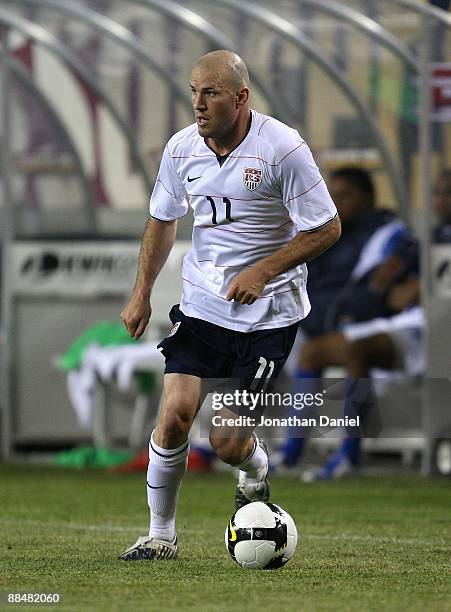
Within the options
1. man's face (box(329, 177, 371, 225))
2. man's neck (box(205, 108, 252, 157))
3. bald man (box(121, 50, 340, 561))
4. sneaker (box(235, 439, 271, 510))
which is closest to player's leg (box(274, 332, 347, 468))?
man's face (box(329, 177, 371, 225))

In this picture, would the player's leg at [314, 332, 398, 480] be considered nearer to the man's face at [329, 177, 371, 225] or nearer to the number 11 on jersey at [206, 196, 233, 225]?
the man's face at [329, 177, 371, 225]

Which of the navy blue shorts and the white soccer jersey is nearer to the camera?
the white soccer jersey

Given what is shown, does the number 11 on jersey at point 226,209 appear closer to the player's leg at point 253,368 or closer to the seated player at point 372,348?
the player's leg at point 253,368

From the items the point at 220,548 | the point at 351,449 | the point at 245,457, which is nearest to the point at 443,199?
the point at 351,449

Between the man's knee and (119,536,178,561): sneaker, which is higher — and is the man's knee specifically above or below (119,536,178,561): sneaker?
above

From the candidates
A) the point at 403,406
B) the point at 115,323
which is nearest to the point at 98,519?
the point at 403,406

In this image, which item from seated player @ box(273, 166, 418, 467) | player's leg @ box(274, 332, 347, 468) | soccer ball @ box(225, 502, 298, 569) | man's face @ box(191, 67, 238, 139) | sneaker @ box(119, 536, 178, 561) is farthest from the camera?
seated player @ box(273, 166, 418, 467)

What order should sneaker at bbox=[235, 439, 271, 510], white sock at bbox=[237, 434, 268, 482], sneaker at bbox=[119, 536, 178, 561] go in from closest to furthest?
sneaker at bbox=[119, 536, 178, 561]
white sock at bbox=[237, 434, 268, 482]
sneaker at bbox=[235, 439, 271, 510]

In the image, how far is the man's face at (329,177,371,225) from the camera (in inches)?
510

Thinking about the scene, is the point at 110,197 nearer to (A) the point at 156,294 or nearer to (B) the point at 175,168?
(A) the point at 156,294

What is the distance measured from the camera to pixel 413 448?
1348 cm

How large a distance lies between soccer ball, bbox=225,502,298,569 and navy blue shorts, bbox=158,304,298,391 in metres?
0.54

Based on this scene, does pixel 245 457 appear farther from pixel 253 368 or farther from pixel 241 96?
pixel 241 96

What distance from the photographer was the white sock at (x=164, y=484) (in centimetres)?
682
